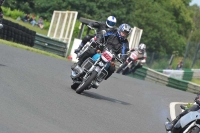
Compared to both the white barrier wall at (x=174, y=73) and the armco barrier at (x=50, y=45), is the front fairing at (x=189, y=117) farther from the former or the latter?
the white barrier wall at (x=174, y=73)

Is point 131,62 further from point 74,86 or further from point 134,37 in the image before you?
point 74,86

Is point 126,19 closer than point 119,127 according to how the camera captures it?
No

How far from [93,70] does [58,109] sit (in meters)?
3.32

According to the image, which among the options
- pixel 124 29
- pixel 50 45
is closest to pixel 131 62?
pixel 50 45

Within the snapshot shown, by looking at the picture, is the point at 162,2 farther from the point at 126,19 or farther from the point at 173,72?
the point at 173,72

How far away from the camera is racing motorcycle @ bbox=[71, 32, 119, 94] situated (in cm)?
1367

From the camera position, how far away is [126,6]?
69.6m

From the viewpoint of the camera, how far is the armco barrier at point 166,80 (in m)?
30.1

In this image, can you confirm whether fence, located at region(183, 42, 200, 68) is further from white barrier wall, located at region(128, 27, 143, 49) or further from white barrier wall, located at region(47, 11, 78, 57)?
white barrier wall, located at region(47, 11, 78, 57)

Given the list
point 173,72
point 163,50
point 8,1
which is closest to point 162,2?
point 163,50

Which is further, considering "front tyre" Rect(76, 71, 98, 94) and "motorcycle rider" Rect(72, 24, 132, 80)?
"motorcycle rider" Rect(72, 24, 132, 80)

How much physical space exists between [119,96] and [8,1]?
54.9 metres

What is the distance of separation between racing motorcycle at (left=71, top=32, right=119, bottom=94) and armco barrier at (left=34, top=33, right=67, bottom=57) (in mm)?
16980

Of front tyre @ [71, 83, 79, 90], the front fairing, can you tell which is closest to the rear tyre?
front tyre @ [71, 83, 79, 90]
